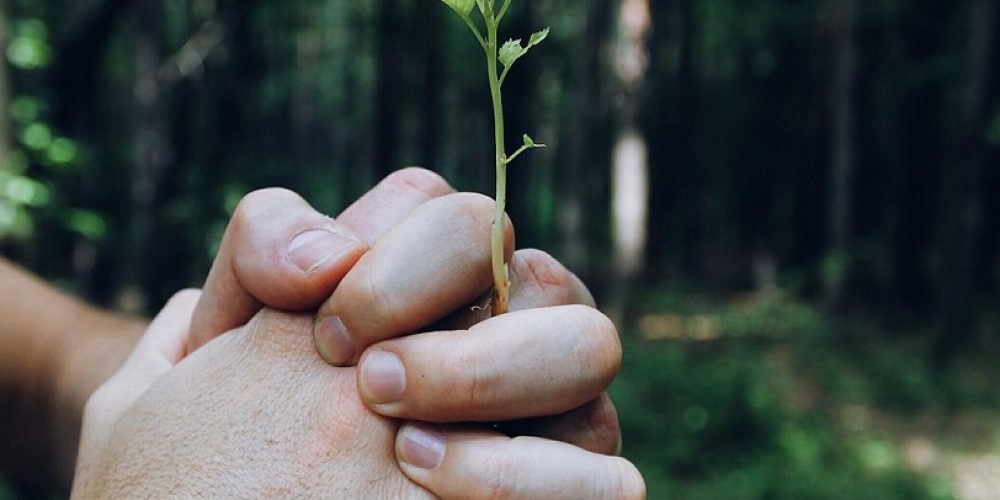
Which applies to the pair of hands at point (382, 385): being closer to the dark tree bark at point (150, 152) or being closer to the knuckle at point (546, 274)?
the knuckle at point (546, 274)

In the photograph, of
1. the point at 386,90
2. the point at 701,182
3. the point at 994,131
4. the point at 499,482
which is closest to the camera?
the point at 499,482

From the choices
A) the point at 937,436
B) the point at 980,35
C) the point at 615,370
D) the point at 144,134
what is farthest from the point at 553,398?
the point at 980,35

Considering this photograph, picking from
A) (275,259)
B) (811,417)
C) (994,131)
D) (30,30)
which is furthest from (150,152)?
(994,131)

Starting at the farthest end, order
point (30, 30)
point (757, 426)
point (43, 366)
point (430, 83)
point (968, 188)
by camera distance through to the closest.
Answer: point (430, 83)
point (968, 188)
point (757, 426)
point (30, 30)
point (43, 366)

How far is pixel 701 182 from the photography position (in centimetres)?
2688

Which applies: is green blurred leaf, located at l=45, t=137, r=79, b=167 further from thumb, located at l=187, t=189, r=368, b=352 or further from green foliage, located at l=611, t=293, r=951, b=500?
thumb, located at l=187, t=189, r=368, b=352

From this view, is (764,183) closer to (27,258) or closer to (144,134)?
(144,134)

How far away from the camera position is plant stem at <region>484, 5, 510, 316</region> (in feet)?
2.89

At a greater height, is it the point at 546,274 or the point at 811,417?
the point at 546,274

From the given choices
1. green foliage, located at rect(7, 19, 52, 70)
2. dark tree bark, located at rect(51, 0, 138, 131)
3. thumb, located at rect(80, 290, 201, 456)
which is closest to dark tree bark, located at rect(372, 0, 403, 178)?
dark tree bark, located at rect(51, 0, 138, 131)

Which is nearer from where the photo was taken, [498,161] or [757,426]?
[498,161]

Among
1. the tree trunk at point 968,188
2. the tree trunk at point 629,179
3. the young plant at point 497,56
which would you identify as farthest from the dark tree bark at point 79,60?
the tree trunk at point 968,188

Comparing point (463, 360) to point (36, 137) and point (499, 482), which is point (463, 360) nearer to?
point (499, 482)

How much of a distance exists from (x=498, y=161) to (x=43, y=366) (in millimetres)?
1610
